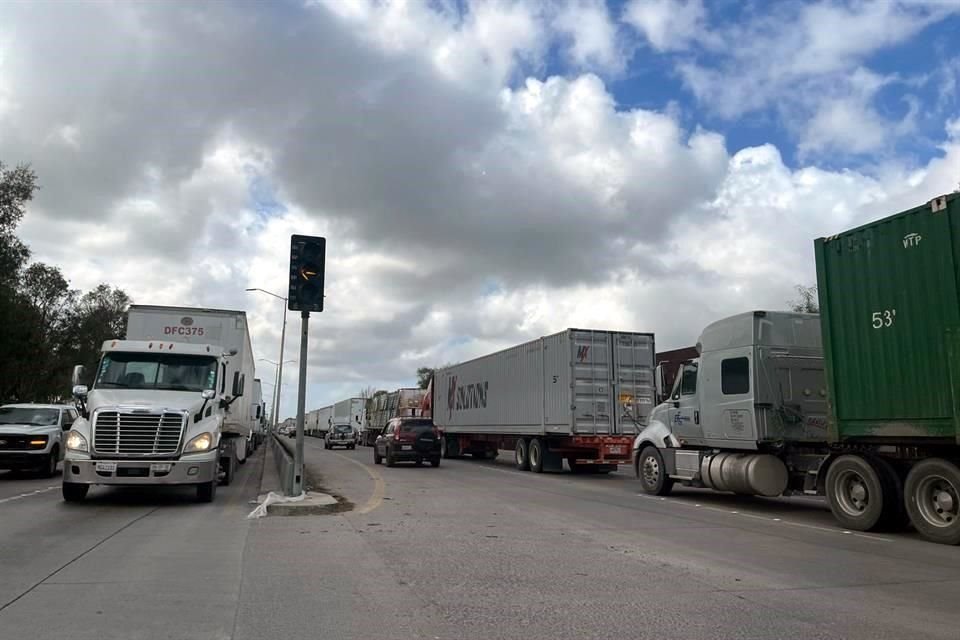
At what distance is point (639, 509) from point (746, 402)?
2727 millimetres

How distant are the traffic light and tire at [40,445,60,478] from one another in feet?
29.3

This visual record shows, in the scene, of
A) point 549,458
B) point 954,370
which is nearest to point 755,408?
point 954,370

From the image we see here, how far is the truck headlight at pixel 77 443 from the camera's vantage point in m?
11.7

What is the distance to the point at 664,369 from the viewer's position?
625 inches

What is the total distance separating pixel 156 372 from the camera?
1348 cm

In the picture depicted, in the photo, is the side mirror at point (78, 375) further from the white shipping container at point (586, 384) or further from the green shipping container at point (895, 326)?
the green shipping container at point (895, 326)

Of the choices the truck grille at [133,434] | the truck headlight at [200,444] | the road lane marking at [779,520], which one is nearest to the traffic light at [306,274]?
the truck headlight at [200,444]

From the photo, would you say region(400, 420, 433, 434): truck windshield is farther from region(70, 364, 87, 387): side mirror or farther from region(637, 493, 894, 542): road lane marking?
region(70, 364, 87, 387): side mirror

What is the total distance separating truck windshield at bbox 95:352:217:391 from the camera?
1322 cm

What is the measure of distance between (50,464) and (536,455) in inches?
530

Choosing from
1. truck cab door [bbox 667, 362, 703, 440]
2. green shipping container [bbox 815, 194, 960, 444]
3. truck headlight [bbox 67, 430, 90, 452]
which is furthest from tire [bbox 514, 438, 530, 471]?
truck headlight [bbox 67, 430, 90, 452]

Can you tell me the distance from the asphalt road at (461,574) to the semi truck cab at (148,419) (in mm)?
628

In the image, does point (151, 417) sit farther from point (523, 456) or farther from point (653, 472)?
point (523, 456)

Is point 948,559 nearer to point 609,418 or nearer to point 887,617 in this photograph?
point 887,617
